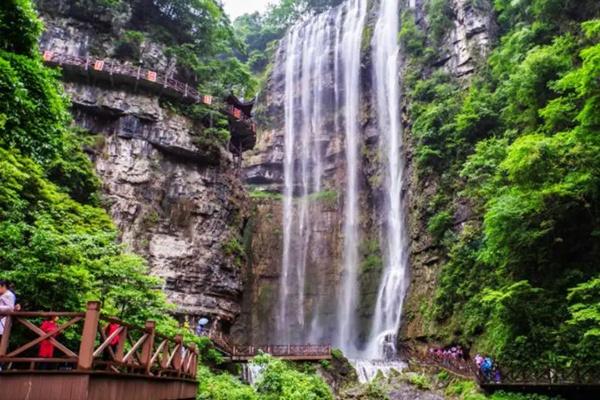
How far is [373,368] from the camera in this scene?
21188mm

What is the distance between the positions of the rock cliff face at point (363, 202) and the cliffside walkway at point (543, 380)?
23.9ft

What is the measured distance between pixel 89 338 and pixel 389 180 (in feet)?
98.2

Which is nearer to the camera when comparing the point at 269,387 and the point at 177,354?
the point at 177,354

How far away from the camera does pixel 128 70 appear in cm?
2670

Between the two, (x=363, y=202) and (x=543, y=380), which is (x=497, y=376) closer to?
(x=543, y=380)

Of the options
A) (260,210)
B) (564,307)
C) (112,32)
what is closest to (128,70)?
(112,32)

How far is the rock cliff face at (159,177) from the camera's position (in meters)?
24.9

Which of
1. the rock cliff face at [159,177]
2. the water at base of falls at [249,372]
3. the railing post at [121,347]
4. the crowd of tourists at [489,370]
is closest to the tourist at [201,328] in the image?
the rock cliff face at [159,177]

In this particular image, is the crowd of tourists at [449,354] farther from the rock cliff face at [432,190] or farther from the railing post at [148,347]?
the railing post at [148,347]

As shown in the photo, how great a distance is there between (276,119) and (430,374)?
27798 millimetres

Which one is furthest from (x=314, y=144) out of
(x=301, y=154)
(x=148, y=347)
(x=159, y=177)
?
(x=148, y=347)

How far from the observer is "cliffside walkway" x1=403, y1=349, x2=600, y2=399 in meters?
13.2

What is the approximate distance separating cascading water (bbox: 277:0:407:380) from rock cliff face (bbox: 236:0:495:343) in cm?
58

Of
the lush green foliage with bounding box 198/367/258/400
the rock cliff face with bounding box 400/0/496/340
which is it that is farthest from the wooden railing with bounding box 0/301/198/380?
the rock cliff face with bounding box 400/0/496/340
